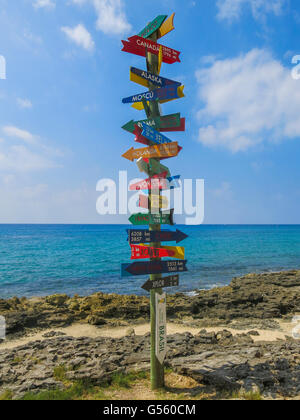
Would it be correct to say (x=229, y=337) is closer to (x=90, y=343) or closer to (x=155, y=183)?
(x=90, y=343)

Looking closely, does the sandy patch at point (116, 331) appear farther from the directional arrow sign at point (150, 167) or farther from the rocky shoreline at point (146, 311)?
the directional arrow sign at point (150, 167)

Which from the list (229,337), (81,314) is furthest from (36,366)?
(81,314)

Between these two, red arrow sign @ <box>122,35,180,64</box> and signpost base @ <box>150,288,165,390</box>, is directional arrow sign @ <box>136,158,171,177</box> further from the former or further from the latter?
signpost base @ <box>150,288,165,390</box>

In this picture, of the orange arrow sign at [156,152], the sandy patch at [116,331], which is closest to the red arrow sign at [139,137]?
the orange arrow sign at [156,152]

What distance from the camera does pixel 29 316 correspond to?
14555mm

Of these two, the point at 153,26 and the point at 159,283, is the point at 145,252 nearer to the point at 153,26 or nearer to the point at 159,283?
the point at 159,283

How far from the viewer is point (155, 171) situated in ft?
20.4

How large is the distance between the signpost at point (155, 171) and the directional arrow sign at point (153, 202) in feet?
0.08

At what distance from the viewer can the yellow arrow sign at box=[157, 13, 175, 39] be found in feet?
20.2

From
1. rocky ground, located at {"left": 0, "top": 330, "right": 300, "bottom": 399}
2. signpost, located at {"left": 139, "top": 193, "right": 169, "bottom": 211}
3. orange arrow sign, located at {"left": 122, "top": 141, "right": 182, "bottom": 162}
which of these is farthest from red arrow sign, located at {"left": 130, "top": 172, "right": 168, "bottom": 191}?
rocky ground, located at {"left": 0, "top": 330, "right": 300, "bottom": 399}

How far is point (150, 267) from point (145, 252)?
0.35m

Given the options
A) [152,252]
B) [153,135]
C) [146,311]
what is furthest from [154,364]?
[146,311]

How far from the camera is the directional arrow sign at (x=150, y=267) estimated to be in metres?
5.58

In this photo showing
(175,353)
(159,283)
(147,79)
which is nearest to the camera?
(159,283)
